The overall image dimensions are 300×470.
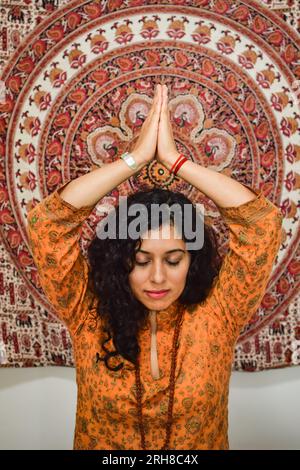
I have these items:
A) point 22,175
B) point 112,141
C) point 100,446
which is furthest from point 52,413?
point 112,141

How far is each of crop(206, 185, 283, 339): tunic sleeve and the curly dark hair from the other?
0.06 metres

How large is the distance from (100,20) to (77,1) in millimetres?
87

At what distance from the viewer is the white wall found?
1.81 meters

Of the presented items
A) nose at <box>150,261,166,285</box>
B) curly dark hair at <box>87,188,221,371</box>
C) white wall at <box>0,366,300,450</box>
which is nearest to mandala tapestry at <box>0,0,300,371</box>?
white wall at <box>0,366,300,450</box>

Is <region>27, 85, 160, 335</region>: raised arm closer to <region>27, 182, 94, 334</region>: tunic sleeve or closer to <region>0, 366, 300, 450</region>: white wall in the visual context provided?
<region>27, 182, 94, 334</region>: tunic sleeve

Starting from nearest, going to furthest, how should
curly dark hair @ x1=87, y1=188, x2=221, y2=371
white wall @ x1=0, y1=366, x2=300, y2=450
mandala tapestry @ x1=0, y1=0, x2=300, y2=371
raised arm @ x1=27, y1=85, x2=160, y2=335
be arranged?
raised arm @ x1=27, y1=85, x2=160, y2=335 < curly dark hair @ x1=87, y1=188, x2=221, y2=371 < mandala tapestry @ x1=0, y1=0, x2=300, y2=371 < white wall @ x1=0, y1=366, x2=300, y2=450

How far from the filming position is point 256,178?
1614mm

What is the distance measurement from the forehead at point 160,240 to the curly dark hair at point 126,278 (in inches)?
0.5

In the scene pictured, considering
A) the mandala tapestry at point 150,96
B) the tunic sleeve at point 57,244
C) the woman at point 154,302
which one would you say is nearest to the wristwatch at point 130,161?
the woman at point 154,302

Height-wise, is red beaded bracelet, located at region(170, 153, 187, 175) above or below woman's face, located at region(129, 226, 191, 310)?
above

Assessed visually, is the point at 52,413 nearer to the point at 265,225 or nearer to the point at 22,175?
the point at 22,175

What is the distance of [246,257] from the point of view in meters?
1.08

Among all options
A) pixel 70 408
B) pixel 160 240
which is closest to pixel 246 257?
pixel 160 240

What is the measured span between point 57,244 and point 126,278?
0.18m
